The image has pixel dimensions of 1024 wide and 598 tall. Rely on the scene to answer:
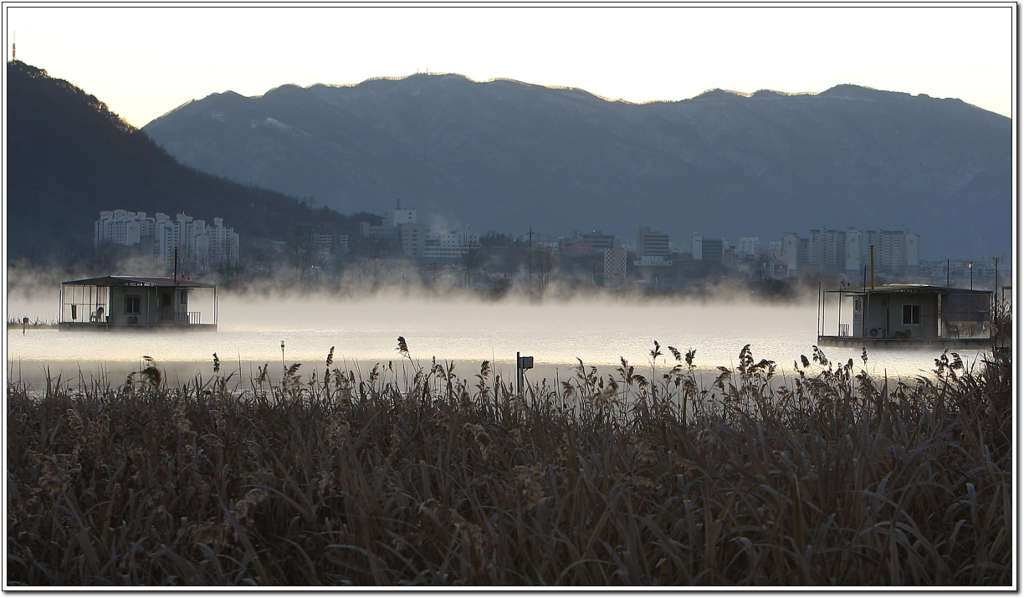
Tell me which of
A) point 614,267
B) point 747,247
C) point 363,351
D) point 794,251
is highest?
point 747,247

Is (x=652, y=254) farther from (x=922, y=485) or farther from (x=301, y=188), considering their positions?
(x=922, y=485)

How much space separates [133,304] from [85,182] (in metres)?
102

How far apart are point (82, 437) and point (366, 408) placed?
1.85 meters

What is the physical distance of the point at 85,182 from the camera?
128m

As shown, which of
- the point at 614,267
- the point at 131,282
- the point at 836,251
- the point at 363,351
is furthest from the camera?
the point at 836,251

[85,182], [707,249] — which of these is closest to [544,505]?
[85,182]

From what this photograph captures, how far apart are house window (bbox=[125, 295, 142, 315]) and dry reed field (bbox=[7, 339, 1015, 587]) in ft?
121

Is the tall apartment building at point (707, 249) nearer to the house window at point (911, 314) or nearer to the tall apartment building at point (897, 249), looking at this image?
the tall apartment building at point (897, 249)

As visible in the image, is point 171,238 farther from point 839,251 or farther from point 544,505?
point 544,505

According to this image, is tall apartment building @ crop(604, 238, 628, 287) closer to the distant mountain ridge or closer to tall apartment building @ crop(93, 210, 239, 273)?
the distant mountain ridge

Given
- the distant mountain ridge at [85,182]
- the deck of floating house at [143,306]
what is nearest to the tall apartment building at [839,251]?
the distant mountain ridge at [85,182]

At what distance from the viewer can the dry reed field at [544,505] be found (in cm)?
319

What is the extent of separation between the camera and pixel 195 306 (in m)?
87.4

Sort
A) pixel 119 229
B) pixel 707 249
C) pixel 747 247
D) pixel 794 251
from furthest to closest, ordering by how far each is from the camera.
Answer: pixel 747 247, pixel 707 249, pixel 794 251, pixel 119 229
